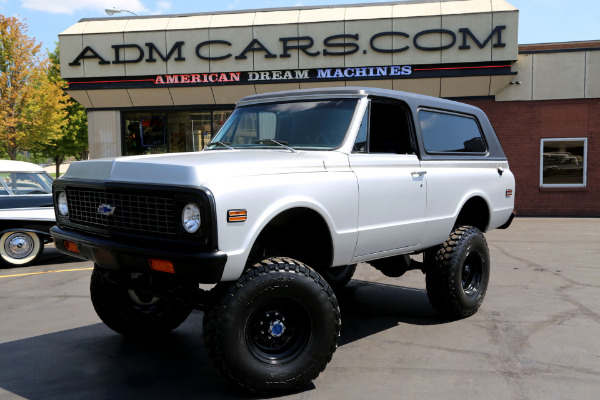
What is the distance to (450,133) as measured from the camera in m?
5.86

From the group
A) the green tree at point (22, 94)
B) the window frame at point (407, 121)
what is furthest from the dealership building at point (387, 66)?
the window frame at point (407, 121)

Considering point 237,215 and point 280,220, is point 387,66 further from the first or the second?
point 237,215

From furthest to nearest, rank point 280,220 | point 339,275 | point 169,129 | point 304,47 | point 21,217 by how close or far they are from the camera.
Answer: point 169,129
point 304,47
point 21,217
point 339,275
point 280,220

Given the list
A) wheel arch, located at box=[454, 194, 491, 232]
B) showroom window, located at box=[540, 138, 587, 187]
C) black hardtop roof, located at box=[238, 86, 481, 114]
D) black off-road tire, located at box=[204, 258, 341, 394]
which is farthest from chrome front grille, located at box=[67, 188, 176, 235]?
showroom window, located at box=[540, 138, 587, 187]

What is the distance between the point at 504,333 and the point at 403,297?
1.61 m

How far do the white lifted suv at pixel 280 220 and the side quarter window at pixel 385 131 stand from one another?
13 mm

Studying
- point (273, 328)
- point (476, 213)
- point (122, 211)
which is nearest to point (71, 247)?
point (122, 211)

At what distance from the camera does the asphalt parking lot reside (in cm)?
388

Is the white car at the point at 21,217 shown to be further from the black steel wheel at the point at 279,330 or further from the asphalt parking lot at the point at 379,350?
the black steel wheel at the point at 279,330

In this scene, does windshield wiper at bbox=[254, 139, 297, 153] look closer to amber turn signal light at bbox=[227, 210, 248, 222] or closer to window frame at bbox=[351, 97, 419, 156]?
window frame at bbox=[351, 97, 419, 156]

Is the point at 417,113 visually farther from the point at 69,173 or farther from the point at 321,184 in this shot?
the point at 69,173

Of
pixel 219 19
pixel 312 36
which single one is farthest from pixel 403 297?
pixel 219 19

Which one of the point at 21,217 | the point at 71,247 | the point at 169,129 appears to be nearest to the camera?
the point at 71,247

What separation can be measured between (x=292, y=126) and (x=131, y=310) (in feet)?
7.00
